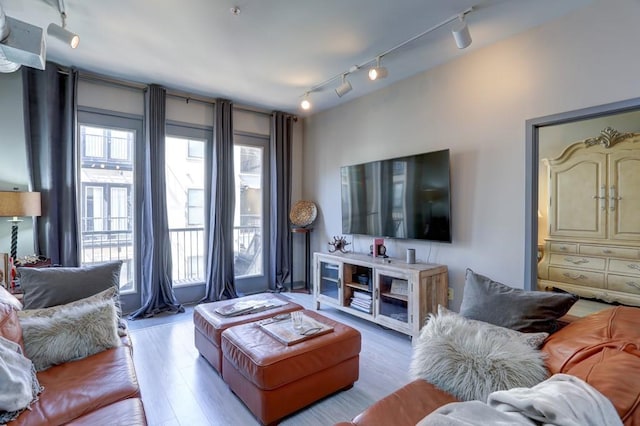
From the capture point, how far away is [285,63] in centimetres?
315

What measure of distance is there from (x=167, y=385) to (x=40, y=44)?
2470 millimetres

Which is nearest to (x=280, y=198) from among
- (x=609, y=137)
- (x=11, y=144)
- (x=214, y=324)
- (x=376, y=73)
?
(x=376, y=73)

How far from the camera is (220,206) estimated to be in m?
4.07

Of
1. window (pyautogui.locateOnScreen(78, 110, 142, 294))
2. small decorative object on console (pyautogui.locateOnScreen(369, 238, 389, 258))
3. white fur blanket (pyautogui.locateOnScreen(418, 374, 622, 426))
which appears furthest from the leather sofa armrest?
window (pyautogui.locateOnScreen(78, 110, 142, 294))

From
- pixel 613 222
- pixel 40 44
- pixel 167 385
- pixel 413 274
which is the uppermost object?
pixel 40 44

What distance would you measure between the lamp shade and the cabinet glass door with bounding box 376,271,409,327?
320cm

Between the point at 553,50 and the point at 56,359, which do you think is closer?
the point at 56,359

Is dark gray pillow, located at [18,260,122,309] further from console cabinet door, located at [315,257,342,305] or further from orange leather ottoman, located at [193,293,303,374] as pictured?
console cabinet door, located at [315,257,342,305]

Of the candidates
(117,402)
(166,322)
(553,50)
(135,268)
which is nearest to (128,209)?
(135,268)

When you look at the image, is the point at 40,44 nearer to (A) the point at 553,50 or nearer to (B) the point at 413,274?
(B) the point at 413,274

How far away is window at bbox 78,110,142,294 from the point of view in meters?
3.47

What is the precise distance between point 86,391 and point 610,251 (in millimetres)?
5087

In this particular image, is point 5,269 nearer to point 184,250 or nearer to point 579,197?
point 184,250

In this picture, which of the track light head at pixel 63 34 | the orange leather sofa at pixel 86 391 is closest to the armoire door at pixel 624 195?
the orange leather sofa at pixel 86 391
